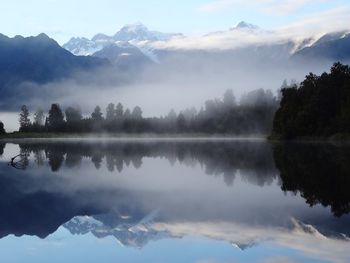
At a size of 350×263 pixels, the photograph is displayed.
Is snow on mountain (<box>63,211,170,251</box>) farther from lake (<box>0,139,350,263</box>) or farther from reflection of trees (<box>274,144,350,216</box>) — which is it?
reflection of trees (<box>274,144,350,216</box>)

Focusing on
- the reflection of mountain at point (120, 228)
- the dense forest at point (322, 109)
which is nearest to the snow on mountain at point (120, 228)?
the reflection of mountain at point (120, 228)

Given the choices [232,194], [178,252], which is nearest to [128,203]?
[232,194]

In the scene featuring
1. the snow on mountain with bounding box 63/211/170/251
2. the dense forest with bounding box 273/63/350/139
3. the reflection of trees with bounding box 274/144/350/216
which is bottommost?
the reflection of trees with bounding box 274/144/350/216

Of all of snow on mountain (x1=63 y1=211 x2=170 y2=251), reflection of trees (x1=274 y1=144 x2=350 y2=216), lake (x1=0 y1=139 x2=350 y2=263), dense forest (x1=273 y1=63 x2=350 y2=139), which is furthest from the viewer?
dense forest (x1=273 y1=63 x2=350 y2=139)

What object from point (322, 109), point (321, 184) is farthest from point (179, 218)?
point (322, 109)

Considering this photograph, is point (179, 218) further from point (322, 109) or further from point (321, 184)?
point (322, 109)

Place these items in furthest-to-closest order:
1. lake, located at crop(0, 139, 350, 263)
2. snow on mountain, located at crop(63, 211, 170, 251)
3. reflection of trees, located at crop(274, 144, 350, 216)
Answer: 1. reflection of trees, located at crop(274, 144, 350, 216)
2. snow on mountain, located at crop(63, 211, 170, 251)
3. lake, located at crop(0, 139, 350, 263)

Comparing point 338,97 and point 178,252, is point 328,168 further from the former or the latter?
point 338,97

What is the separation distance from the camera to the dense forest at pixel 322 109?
11753cm

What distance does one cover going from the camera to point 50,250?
685 inches

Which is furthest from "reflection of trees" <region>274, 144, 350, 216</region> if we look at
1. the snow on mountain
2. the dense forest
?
the dense forest

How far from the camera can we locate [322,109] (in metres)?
121

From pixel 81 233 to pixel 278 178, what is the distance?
2068cm

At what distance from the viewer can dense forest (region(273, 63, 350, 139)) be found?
117531 millimetres
